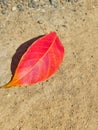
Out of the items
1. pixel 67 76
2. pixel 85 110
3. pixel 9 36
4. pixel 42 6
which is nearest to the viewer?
pixel 85 110

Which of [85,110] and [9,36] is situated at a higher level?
[9,36]

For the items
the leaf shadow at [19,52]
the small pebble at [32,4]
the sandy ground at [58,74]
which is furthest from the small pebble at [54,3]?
the leaf shadow at [19,52]

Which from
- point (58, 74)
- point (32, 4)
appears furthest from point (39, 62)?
point (32, 4)

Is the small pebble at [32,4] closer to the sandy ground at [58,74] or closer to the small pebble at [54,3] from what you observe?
the sandy ground at [58,74]

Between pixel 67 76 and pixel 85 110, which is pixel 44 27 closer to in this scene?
pixel 67 76

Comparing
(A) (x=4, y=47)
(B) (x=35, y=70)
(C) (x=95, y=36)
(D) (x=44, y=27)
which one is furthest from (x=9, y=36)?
(C) (x=95, y=36)

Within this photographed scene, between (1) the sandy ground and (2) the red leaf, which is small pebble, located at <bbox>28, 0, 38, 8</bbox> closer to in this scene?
A: (1) the sandy ground

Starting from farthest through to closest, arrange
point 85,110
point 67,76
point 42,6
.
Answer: point 42,6 < point 67,76 < point 85,110

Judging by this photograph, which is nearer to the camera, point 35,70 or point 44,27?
point 35,70
